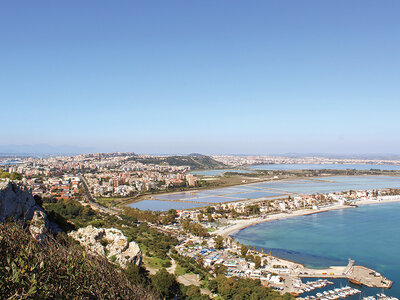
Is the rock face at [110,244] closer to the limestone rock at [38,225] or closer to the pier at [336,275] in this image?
the limestone rock at [38,225]

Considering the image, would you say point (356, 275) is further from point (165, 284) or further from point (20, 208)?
point (20, 208)

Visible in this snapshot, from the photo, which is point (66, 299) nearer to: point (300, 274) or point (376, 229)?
point (300, 274)

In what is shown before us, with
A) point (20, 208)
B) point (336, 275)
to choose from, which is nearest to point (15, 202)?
point (20, 208)

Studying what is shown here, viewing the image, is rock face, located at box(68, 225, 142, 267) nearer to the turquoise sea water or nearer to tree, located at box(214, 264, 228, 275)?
tree, located at box(214, 264, 228, 275)

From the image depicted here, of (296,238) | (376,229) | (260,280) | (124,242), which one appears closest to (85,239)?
(124,242)

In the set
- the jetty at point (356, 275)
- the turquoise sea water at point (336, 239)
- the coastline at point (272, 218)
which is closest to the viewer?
the jetty at point (356, 275)

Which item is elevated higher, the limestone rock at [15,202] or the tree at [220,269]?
the limestone rock at [15,202]

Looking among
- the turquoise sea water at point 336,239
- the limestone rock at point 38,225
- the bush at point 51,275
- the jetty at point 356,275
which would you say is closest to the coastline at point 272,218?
the turquoise sea water at point 336,239
